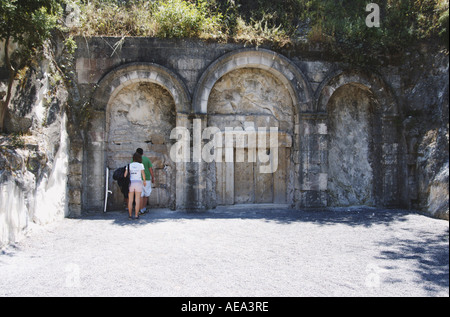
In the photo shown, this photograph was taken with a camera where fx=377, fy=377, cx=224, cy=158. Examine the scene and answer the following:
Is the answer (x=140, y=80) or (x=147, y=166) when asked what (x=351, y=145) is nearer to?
(x=147, y=166)

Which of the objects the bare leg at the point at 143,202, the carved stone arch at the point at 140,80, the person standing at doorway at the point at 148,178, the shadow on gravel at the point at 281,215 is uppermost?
the carved stone arch at the point at 140,80

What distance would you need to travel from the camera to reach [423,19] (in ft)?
28.7

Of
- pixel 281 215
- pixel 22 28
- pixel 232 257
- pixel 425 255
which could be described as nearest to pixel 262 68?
pixel 281 215

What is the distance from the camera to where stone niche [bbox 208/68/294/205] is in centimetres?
884

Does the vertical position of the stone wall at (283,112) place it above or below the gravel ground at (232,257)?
above

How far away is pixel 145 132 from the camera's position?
8.70 meters

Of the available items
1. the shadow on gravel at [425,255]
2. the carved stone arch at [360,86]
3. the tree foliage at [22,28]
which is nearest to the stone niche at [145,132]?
the tree foliage at [22,28]

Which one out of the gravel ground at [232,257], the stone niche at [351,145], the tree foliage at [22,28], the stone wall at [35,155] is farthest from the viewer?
the stone niche at [351,145]

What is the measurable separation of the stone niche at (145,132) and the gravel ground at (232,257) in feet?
3.42

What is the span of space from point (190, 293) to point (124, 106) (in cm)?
574

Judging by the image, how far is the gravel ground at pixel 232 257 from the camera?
155 inches

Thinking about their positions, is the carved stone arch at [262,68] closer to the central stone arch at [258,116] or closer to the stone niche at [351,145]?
the central stone arch at [258,116]

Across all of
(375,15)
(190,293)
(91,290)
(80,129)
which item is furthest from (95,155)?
(375,15)

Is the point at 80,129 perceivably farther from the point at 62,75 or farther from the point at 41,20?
the point at 41,20
